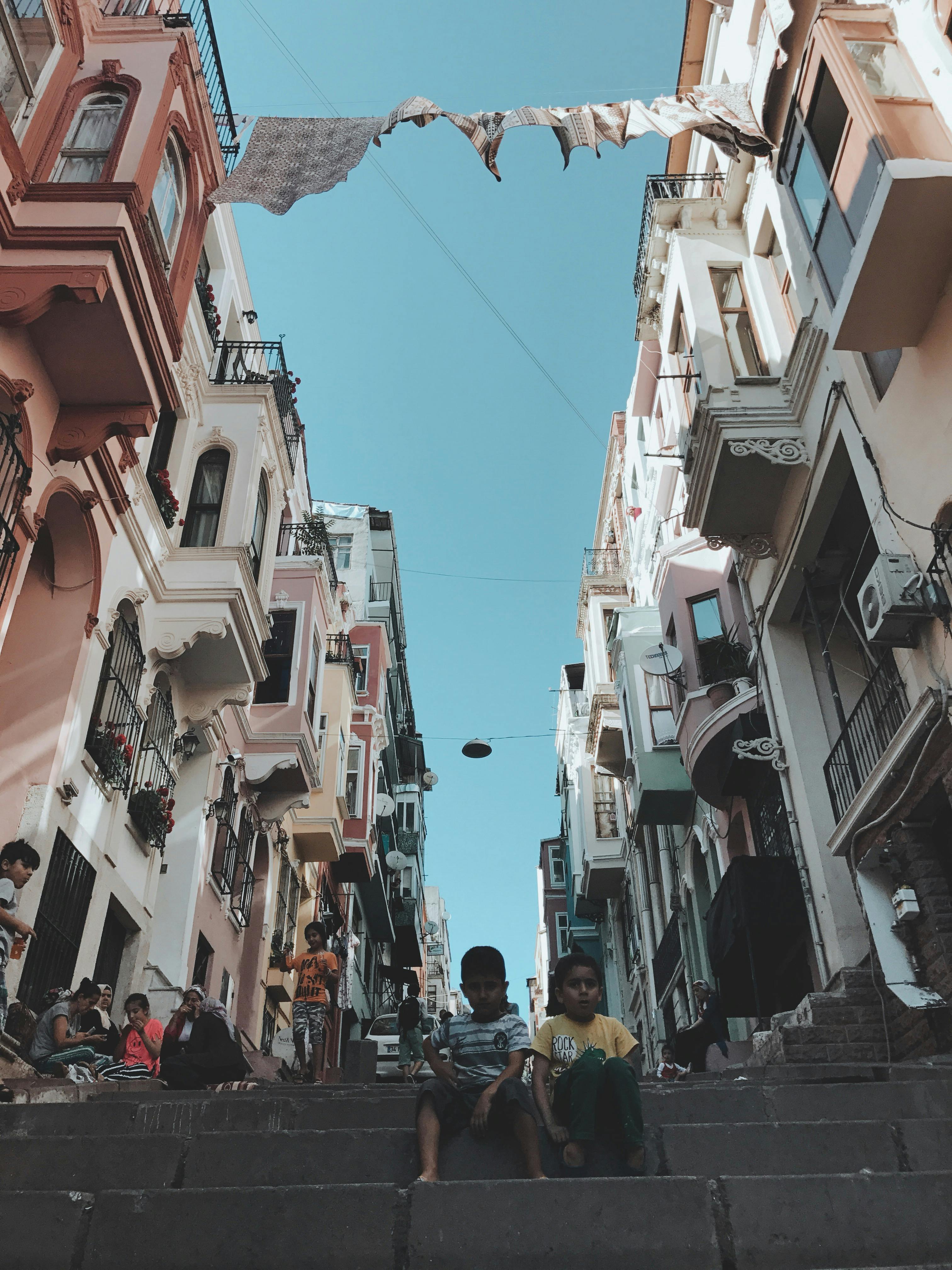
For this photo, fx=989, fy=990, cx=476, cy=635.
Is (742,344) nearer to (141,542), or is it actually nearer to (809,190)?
(809,190)

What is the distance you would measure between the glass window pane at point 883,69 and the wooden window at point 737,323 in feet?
15.6

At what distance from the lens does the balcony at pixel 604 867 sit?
108 feet

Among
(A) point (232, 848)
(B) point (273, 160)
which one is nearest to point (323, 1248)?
(B) point (273, 160)

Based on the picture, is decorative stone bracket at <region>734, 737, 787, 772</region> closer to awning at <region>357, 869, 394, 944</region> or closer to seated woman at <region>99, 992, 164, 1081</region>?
seated woman at <region>99, 992, 164, 1081</region>

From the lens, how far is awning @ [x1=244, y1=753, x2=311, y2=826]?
70.1ft

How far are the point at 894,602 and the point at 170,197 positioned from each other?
1039cm

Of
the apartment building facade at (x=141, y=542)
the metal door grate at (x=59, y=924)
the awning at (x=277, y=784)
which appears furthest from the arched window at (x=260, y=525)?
the metal door grate at (x=59, y=924)

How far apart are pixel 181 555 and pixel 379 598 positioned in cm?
3266

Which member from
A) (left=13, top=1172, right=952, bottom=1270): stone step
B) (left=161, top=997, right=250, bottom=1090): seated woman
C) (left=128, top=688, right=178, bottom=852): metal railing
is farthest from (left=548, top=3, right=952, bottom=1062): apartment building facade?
(left=128, top=688, right=178, bottom=852): metal railing

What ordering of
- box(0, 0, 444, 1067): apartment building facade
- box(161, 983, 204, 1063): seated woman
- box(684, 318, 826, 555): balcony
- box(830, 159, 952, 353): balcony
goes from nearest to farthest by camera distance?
box(830, 159, 952, 353): balcony
box(161, 983, 204, 1063): seated woman
box(0, 0, 444, 1067): apartment building facade
box(684, 318, 826, 555): balcony

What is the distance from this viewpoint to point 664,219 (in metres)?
17.8

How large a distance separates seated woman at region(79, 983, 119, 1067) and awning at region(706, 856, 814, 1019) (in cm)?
807

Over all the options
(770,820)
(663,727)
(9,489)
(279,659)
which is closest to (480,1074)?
(9,489)

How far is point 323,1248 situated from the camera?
4.19 m
